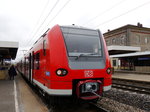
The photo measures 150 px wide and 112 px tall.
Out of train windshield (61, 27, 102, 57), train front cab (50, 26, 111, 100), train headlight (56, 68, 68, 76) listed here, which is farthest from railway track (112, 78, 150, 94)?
train headlight (56, 68, 68, 76)

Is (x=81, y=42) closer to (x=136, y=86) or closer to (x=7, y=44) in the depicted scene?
(x=136, y=86)

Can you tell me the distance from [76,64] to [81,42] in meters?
0.84

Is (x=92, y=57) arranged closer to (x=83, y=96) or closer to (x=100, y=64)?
(x=100, y=64)

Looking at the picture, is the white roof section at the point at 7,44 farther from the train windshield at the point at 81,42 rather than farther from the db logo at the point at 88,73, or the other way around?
the db logo at the point at 88,73

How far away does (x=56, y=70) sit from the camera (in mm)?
4371

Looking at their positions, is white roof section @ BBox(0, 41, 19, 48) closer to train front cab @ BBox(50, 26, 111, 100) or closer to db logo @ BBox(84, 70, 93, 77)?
train front cab @ BBox(50, 26, 111, 100)

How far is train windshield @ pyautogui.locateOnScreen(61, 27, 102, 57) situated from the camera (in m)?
Answer: 4.87

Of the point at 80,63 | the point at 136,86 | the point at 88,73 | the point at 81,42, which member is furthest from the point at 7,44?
the point at 88,73

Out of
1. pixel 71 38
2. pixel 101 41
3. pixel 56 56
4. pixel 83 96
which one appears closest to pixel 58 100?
pixel 83 96

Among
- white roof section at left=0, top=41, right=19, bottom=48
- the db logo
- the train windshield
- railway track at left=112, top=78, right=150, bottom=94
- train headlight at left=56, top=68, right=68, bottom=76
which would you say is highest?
white roof section at left=0, top=41, right=19, bottom=48

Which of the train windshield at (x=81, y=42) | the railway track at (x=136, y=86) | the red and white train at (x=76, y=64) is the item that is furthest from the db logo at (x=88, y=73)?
the railway track at (x=136, y=86)

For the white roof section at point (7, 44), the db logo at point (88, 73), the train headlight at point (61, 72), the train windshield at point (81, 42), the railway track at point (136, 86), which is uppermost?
the white roof section at point (7, 44)

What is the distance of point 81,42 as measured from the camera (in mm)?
5082

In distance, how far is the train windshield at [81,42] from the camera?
4.87m
